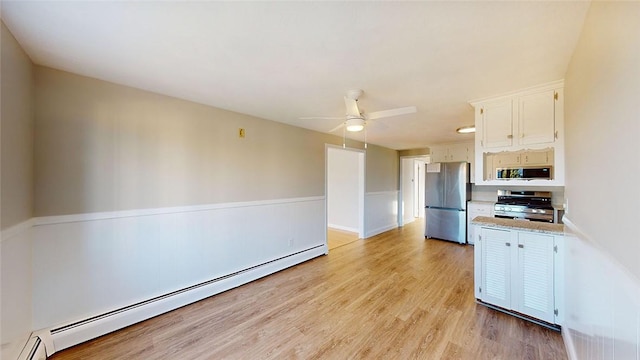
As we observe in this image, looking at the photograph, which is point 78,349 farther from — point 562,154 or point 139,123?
point 562,154

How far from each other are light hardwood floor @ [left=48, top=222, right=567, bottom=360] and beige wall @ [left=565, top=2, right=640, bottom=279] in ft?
4.22

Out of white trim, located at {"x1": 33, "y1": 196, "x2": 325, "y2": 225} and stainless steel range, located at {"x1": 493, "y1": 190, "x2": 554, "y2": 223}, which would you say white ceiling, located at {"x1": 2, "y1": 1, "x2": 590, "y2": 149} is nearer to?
white trim, located at {"x1": 33, "y1": 196, "x2": 325, "y2": 225}

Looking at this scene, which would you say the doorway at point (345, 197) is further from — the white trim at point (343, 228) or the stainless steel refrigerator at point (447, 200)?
the stainless steel refrigerator at point (447, 200)

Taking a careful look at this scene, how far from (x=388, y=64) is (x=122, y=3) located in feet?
5.41

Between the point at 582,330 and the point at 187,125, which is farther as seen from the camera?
the point at 187,125

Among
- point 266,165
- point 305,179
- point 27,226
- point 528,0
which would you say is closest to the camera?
point 528,0

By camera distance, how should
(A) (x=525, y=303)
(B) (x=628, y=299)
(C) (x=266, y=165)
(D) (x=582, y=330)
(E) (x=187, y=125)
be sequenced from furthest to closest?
(C) (x=266, y=165)
(E) (x=187, y=125)
(A) (x=525, y=303)
(D) (x=582, y=330)
(B) (x=628, y=299)

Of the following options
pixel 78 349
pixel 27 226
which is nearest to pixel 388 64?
pixel 27 226

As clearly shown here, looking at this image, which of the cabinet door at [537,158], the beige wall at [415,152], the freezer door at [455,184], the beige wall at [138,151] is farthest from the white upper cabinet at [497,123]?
the beige wall at [415,152]

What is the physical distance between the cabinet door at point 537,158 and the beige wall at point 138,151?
4366 mm

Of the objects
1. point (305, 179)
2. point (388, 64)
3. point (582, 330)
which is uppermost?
point (388, 64)

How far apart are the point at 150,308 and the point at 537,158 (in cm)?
610

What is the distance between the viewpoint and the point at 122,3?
1221 millimetres

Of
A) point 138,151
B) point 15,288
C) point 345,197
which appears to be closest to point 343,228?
point 345,197
